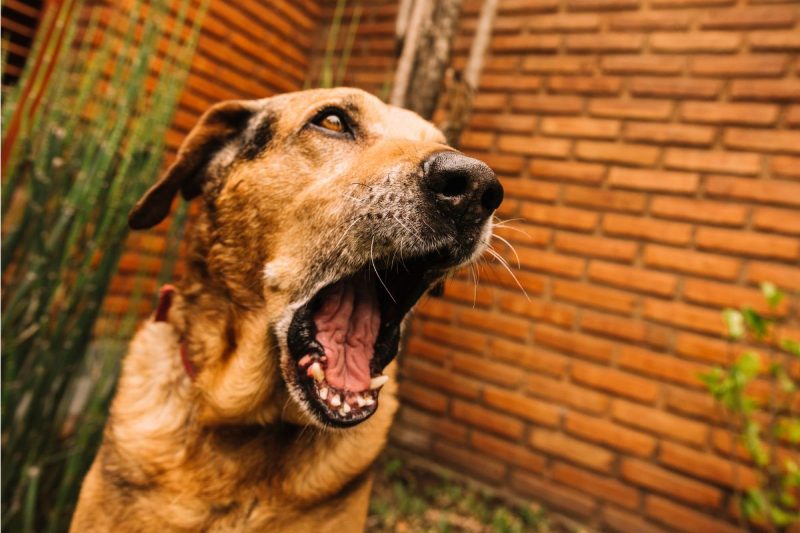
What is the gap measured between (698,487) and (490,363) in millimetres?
1276

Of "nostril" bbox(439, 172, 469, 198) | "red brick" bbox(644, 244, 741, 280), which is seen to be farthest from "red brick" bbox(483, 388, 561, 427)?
"nostril" bbox(439, 172, 469, 198)

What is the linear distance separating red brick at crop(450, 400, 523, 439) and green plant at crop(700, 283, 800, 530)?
1.14 m

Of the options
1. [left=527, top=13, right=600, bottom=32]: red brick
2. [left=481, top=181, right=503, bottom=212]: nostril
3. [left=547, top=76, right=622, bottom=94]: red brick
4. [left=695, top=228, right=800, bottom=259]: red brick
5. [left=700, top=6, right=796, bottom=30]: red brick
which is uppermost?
[left=527, top=13, right=600, bottom=32]: red brick

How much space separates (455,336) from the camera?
135 inches

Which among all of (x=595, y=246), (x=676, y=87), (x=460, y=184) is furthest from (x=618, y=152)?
(x=460, y=184)

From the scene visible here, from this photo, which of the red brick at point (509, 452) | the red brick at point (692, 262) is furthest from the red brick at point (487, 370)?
the red brick at point (692, 262)

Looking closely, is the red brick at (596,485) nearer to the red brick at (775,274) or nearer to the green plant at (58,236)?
the red brick at (775,274)

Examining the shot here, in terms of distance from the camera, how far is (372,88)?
404cm

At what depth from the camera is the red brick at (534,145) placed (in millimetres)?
3229

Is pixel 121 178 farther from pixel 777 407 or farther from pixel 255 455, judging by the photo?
pixel 777 407

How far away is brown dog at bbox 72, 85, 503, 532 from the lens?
53.0 inches

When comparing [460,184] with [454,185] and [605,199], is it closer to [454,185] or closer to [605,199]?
[454,185]

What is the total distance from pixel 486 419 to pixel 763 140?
2.20 meters

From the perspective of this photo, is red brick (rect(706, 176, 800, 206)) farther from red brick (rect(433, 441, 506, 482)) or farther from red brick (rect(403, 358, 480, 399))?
red brick (rect(433, 441, 506, 482))
